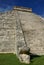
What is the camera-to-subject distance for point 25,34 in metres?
22.4

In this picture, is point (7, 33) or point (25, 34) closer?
point (25, 34)

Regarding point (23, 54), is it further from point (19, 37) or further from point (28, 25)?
point (28, 25)

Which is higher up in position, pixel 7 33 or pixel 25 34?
pixel 25 34

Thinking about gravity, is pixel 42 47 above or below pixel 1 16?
below

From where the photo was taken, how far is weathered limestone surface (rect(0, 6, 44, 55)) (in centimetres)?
2073

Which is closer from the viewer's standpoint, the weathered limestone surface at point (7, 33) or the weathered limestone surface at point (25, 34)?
the weathered limestone surface at point (25, 34)

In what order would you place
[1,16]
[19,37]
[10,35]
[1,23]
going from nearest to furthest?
[19,37]
[10,35]
[1,23]
[1,16]

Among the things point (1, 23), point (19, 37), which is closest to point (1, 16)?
point (1, 23)

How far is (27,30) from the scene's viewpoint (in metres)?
23.6

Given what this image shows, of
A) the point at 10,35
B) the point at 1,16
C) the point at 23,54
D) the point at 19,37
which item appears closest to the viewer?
the point at 23,54

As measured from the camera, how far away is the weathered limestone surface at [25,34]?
20734 millimetres

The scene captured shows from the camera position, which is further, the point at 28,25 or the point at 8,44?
the point at 28,25

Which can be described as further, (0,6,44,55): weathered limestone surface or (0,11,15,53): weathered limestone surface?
(0,11,15,53): weathered limestone surface

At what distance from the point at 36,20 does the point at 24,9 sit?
8202mm
